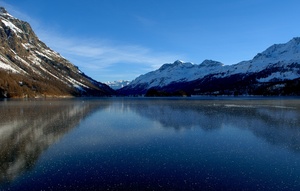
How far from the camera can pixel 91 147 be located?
25.9 m

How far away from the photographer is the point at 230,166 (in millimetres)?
19641

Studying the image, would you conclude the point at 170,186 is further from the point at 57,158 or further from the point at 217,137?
the point at 217,137

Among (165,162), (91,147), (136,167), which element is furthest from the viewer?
(91,147)

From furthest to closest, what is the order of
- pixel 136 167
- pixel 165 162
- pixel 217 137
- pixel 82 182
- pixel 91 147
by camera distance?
pixel 217 137, pixel 91 147, pixel 165 162, pixel 136 167, pixel 82 182

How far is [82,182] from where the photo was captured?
53.4ft

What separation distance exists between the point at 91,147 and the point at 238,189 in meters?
15.6

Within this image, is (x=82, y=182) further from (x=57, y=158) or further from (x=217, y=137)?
(x=217, y=137)

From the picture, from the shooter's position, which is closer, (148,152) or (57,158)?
(57,158)

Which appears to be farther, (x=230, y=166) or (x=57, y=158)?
(x=57, y=158)

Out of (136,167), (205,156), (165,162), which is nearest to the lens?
(136,167)

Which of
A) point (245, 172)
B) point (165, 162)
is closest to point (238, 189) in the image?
point (245, 172)

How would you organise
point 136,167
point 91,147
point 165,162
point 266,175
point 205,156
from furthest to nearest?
point 91,147 → point 205,156 → point 165,162 → point 136,167 → point 266,175

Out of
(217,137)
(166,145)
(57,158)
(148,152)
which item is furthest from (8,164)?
(217,137)

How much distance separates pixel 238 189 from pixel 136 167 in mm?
7558
